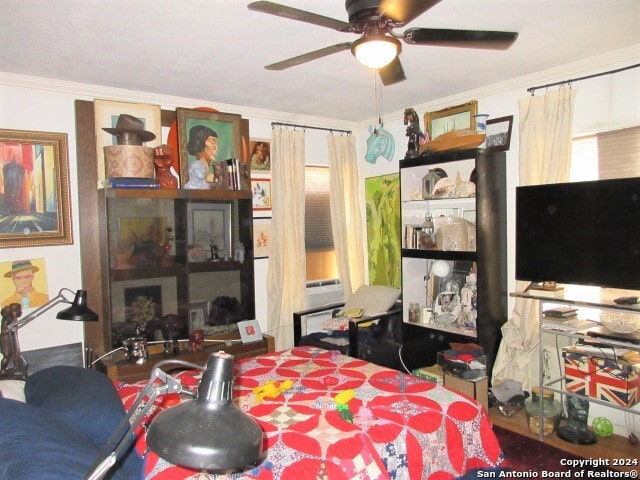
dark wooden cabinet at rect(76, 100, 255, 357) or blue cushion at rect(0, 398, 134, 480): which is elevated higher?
dark wooden cabinet at rect(76, 100, 255, 357)

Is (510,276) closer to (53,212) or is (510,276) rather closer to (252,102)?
(252,102)

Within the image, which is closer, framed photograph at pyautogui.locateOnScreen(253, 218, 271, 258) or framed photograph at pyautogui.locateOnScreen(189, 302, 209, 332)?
framed photograph at pyautogui.locateOnScreen(189, 302, 209, 332)

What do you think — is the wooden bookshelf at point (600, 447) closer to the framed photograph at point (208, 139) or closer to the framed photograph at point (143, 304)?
the framed photograph at point (143, 304)

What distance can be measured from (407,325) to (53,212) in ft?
9.93

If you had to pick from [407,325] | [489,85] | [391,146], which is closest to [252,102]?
[391,146]

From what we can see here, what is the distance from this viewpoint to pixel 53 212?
317 centimetres

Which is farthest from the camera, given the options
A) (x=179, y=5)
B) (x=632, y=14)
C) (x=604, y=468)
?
(x=604, y=468)

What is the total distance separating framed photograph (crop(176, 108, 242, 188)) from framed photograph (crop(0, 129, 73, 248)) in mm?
849

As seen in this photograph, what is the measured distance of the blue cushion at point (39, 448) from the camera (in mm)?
1133

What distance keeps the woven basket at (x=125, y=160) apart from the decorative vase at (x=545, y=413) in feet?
10.6

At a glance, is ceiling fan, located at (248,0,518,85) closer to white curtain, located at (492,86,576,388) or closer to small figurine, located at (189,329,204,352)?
white curtain, located at (492,86,576,388)

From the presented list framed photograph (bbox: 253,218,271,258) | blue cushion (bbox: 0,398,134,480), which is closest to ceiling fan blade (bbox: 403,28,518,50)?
blue cushion (bbox: 0,398,134,480)

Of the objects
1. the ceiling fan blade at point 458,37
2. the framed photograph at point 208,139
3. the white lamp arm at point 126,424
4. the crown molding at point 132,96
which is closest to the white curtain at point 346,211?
the crown molding at point 132,96

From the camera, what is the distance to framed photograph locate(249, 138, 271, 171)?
4.11 metres
